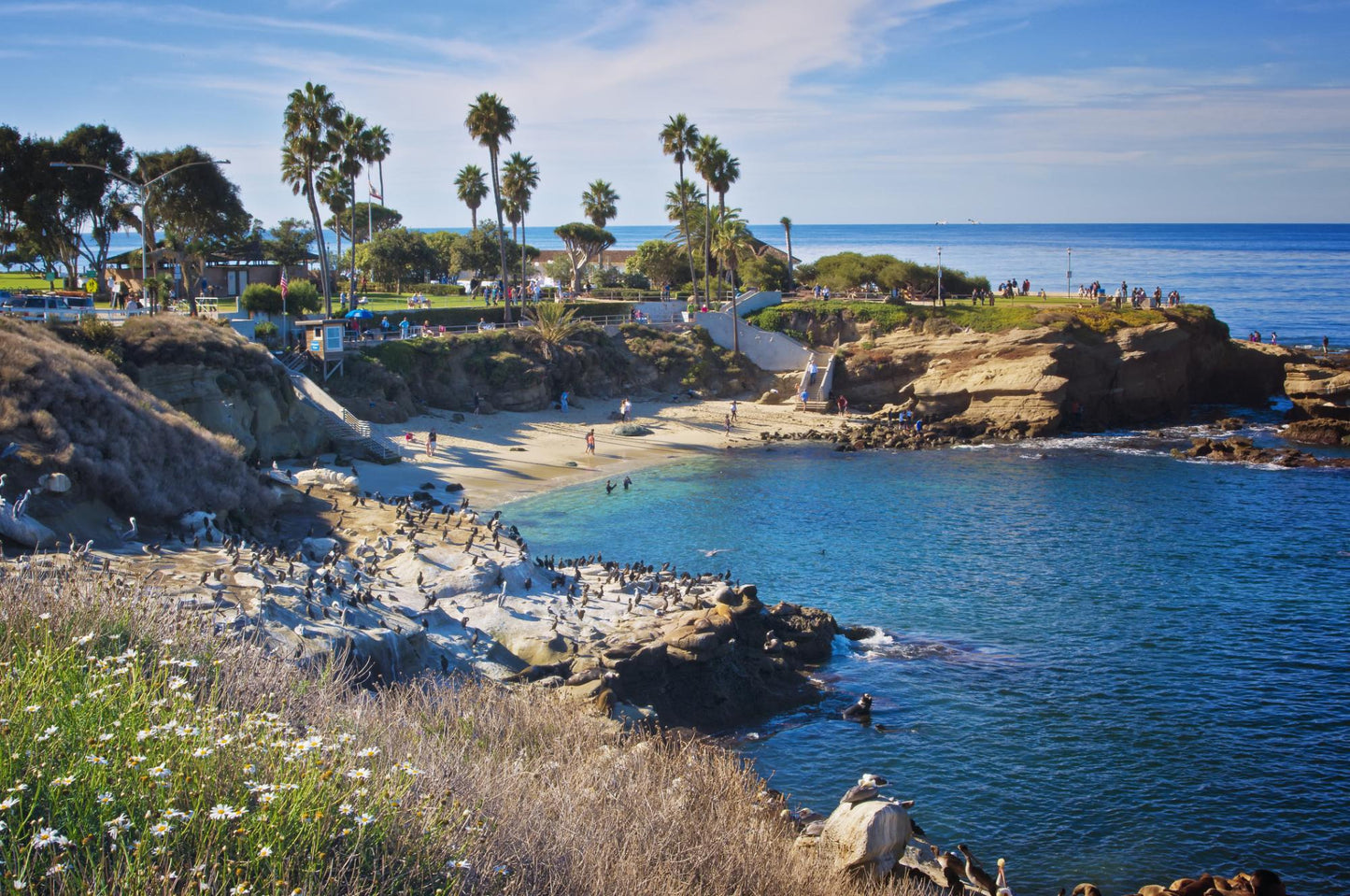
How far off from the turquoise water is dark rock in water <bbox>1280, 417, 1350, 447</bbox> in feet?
26.9

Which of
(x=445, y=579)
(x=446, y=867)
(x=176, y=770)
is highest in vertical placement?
(x=176, y=770)

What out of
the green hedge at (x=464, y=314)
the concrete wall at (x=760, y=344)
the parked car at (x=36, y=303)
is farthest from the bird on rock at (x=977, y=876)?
the concrete wall at (x=760, y=344)

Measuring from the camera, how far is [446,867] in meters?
7.46

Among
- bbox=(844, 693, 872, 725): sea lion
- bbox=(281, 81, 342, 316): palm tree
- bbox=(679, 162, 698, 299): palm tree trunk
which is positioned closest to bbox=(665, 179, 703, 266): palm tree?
bbox=(679, 162, 698, 299): palm tree trunk

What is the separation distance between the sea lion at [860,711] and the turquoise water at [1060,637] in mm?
262

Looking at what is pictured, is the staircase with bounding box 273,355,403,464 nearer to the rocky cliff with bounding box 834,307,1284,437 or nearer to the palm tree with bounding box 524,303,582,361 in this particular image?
the palm tree with bounding box 524,303,582,361

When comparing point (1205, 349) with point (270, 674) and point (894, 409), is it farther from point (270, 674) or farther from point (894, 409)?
point (270, 674)

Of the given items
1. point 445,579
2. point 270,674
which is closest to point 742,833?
point 270,674

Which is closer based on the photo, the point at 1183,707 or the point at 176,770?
the point at 176,770

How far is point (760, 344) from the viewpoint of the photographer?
2665 inches

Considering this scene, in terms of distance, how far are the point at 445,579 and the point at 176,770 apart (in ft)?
58.7

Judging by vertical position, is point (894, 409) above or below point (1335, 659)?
above

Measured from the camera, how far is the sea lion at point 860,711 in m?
22.0

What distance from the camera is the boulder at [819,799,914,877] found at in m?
12.8
